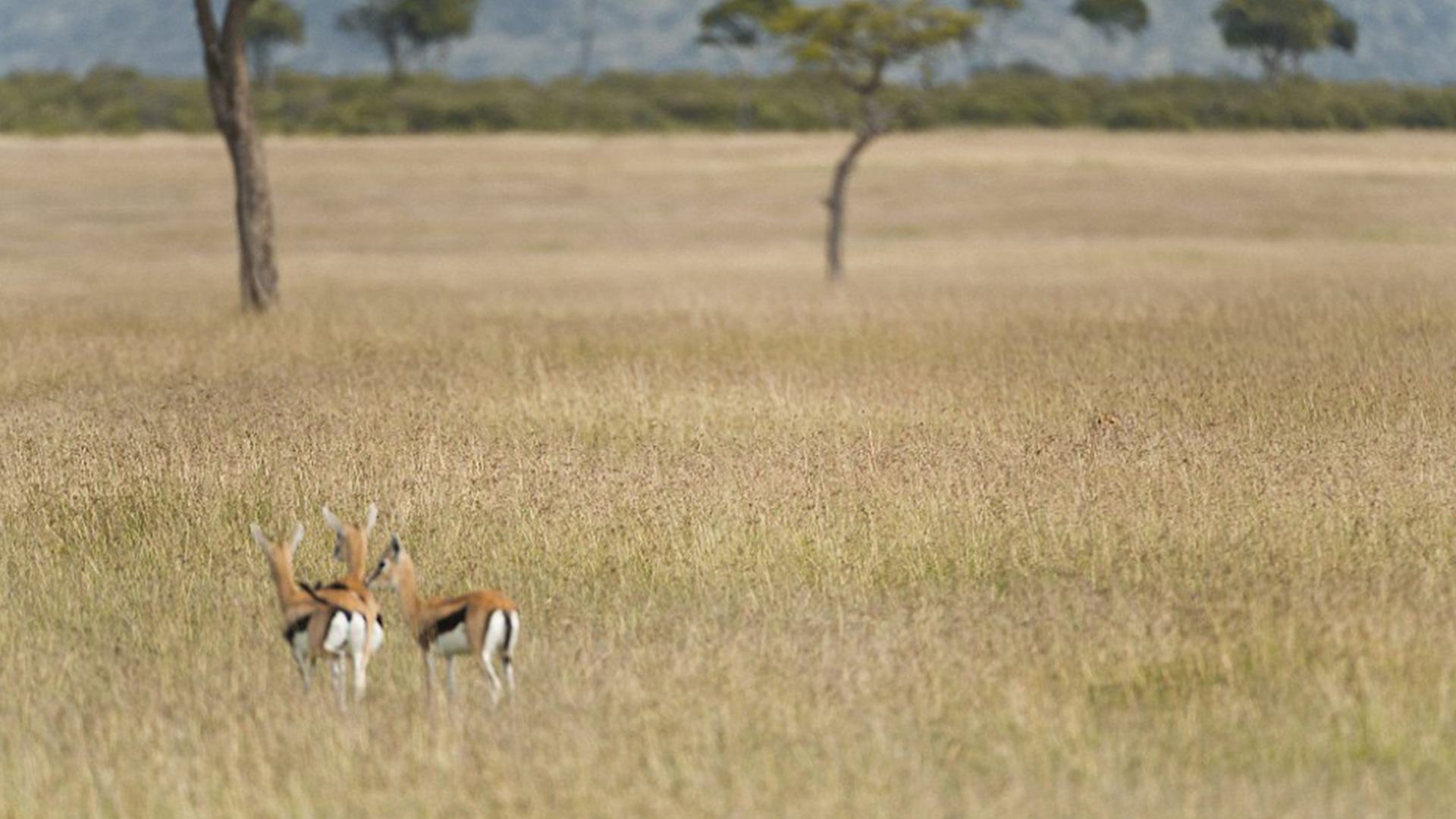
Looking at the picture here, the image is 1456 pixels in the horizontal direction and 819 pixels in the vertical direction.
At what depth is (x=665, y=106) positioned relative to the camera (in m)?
98.9

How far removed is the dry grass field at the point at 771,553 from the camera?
6.04 m

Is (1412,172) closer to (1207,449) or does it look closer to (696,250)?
(696,250)

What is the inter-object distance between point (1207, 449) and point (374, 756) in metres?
6.39

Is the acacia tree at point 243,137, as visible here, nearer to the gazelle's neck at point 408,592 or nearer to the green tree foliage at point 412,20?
the gazelle's neck at point 408,592

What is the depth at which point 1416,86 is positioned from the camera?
354 ft


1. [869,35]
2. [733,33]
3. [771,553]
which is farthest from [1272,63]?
[771,553]

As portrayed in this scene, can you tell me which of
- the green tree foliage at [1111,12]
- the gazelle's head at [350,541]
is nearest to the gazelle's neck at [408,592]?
the gazelle's head at [350,541]

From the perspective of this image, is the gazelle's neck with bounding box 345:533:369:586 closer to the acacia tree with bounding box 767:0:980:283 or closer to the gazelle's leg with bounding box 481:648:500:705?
the gazelle's leg with bounding box 481:648:500:705

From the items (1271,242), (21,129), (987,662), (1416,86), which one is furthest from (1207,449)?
(1416,86)

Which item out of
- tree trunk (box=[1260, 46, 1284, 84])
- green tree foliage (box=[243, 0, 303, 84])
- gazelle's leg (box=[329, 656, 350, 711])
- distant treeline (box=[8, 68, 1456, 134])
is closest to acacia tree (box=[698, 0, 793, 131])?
distant treeline (box=[8, 68, 1456, 134])

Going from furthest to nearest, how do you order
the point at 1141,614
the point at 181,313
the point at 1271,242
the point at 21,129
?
1. the point at 21,129
2. the point at 1271,242
3. the point at 181,313
4. the point at 1141,614

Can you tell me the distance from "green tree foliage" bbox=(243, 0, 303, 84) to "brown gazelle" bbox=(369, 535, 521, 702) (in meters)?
117

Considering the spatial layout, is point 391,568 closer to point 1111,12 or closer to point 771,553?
point 771,553

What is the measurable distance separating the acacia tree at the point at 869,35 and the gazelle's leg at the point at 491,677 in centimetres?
2856
